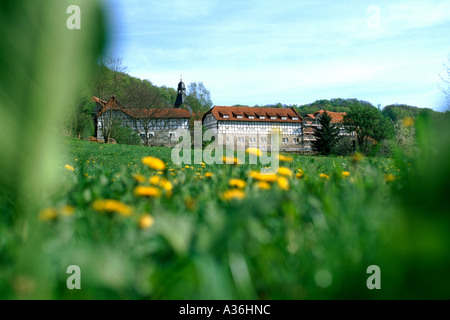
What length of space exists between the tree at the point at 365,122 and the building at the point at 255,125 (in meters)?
12.2

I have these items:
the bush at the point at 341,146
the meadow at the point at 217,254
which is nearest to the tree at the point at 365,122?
the bush at the point at 341,146

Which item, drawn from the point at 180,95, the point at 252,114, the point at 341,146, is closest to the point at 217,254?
the point at 341,146

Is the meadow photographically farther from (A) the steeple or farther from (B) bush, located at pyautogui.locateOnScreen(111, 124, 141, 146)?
(A) the steeple

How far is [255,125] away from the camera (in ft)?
235

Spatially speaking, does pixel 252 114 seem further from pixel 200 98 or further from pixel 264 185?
pixel 264 185

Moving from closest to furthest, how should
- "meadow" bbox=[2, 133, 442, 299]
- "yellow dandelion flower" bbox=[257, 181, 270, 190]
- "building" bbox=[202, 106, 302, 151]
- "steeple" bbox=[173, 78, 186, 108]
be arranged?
"meadow" bbox=[2, 133, 442, 299], "yellow dandelion flower" bbox=[257, 181, 270, 190], "building" bbox=[202, 106, 302, 151], "steeple" bbox=[173, 78, 186, 108]

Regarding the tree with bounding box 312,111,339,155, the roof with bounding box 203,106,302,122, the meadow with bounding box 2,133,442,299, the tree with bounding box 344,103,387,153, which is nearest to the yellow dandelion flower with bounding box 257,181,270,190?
the meadow with bounding box 2,133,442,299

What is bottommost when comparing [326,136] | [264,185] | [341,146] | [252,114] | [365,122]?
[264,185]

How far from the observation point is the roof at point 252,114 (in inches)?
2776

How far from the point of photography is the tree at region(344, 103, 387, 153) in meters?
62.5

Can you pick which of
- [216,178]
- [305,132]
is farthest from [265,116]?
[216,178]

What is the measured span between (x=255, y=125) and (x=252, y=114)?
2.71m

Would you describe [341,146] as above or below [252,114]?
below
